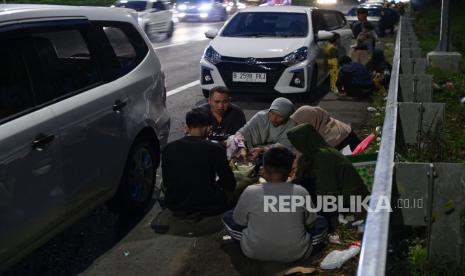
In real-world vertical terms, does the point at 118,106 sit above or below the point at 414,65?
above

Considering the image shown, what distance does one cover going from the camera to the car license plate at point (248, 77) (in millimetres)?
11227

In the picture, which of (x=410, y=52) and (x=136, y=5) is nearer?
(x=410, y=52)

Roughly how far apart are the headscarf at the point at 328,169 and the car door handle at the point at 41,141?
2.30m

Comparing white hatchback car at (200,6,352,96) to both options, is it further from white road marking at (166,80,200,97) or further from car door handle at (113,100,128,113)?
car door handle at (113,100,128,113)

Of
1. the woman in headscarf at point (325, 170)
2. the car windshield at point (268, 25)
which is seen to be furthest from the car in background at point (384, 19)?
the woman in headscarf at point (325, 170)

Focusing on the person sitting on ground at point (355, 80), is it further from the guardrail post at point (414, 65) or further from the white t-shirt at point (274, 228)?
the white t-shirt at point (274, 228)

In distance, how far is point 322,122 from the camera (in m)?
7.15

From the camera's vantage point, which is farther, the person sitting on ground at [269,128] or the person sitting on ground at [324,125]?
the person sitting on ground at [324,125]

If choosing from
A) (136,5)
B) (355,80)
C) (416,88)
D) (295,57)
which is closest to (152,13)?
(136,5)

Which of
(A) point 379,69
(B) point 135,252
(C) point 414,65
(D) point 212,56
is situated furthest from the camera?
(A) point 379,69

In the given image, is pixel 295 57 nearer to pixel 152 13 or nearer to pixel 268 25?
pixel 268 25

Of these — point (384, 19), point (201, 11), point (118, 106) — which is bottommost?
point (201, 11)

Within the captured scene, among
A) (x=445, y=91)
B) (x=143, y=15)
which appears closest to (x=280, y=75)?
(x=445, y=91)

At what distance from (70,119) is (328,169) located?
7.23 ft
